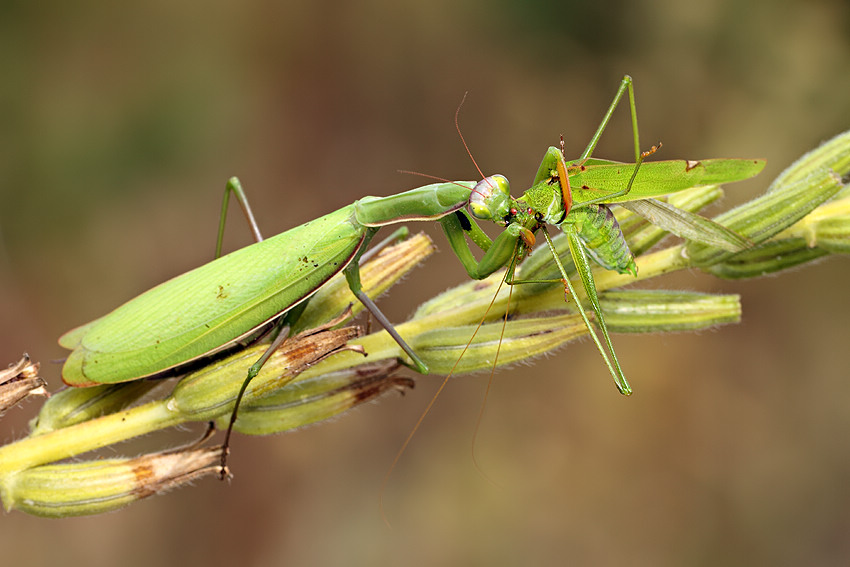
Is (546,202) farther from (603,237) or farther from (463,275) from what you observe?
(463,275)

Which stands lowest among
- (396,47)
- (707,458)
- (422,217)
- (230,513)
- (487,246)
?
(707,458)

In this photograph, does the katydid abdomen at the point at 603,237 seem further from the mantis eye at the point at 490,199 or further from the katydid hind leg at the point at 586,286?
the mantis eye at the point at 490,199

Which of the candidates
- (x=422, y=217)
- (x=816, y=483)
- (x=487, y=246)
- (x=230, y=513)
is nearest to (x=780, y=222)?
(x=487, y=246)

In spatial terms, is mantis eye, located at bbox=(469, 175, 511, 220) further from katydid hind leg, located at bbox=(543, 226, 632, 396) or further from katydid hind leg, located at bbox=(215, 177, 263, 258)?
katydid hind leg, located at bbox=(215, 177, 263, 258)

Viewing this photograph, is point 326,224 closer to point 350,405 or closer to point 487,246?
point 487,246

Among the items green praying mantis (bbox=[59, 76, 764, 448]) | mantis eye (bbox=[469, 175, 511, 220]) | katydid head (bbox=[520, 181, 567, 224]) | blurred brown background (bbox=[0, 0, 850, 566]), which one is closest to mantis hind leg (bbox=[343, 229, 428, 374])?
green praying mantis (bbox=[59, 76, 764, 448])

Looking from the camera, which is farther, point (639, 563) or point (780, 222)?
point (639, 563)
